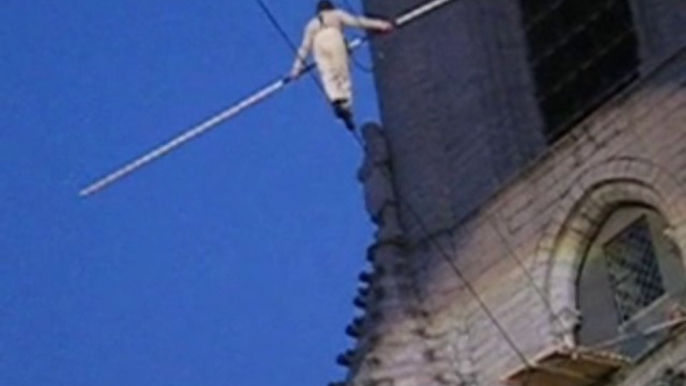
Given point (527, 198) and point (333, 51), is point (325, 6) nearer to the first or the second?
point (333, 51)

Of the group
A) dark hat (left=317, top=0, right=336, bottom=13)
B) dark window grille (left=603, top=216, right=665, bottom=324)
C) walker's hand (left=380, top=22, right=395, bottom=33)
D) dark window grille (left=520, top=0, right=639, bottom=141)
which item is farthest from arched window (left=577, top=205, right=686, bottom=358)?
dark hat (left=317, top=0, right=336, bottom=13)

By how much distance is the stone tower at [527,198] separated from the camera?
2148 cm

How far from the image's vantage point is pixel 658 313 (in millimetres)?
21047

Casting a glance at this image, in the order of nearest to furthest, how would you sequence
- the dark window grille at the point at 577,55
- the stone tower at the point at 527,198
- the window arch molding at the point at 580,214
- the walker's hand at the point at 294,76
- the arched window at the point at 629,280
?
the walker's hand at the point at 294,76, the arched window at the point at 629,280, the stone tower at the point at 527,198, the window arch molding at the point at 580,214, the dark window grille at the point at 577,55

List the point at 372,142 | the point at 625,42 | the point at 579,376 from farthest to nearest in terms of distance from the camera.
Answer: the point at 372,142, the point at 625,42, the point at 579,376

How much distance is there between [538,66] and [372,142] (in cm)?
187

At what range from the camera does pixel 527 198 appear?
2302 centimetres

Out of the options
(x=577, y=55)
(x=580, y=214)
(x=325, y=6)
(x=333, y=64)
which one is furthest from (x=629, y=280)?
(x=333, y=64)

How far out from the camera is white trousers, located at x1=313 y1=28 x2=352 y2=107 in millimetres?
15203

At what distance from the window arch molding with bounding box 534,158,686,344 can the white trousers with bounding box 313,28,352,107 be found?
22.3 feet

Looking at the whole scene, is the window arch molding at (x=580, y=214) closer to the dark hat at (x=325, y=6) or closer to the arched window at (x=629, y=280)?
the arched window at (x=629, y=280)

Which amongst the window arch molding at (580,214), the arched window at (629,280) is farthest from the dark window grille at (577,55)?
the arched window at (629,280)

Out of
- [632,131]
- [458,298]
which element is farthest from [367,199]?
[632,131]

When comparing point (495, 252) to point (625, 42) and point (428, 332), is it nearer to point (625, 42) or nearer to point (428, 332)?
point (428, 332)
